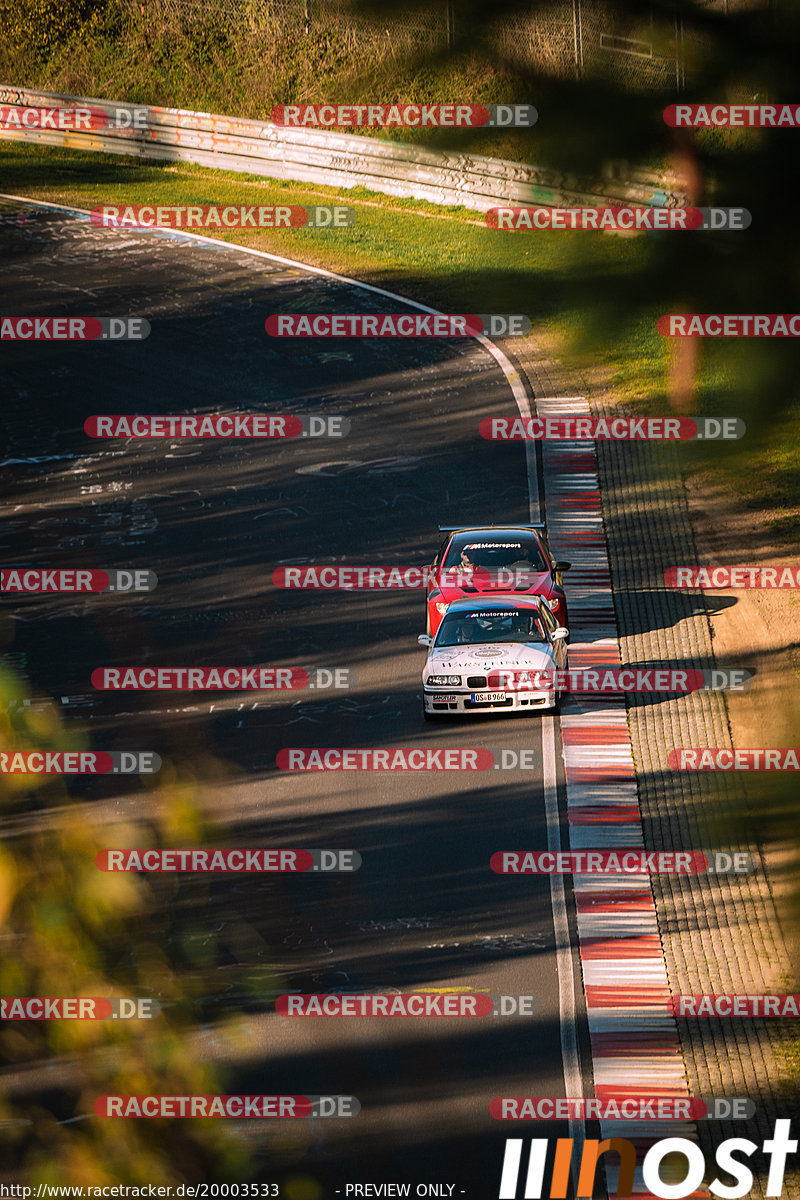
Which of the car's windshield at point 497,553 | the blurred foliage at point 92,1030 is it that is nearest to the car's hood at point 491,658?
the car's windshield at point 497,553

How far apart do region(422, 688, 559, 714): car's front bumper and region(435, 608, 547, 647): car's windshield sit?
0.65 meters

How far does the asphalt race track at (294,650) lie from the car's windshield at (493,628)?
1.12 meters

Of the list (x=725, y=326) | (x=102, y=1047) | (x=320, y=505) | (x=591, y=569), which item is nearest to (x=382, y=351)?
(x=320, y=505)

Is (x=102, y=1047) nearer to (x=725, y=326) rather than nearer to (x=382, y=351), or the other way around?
(x=725, y=326)

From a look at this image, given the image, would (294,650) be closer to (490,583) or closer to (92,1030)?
(490,583)

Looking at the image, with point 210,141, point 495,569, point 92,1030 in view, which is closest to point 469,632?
point 495,569

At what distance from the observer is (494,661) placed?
51.2 ft

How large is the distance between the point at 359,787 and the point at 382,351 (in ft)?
51.6

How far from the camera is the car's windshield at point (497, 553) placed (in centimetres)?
1725

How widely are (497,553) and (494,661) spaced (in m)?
2.29

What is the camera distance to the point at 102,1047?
17.3 ft

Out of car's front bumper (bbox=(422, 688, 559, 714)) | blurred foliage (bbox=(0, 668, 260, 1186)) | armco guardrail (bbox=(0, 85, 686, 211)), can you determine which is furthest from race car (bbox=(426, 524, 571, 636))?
armco guardrail (bbox=(0, 85, 686, 211))

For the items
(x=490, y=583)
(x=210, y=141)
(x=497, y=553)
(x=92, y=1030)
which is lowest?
(x=92, y=1030)

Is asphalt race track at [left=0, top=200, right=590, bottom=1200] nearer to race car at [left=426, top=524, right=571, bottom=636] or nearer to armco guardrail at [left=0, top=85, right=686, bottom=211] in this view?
race car at [left=426, top=524, right=571, bottom=636]
